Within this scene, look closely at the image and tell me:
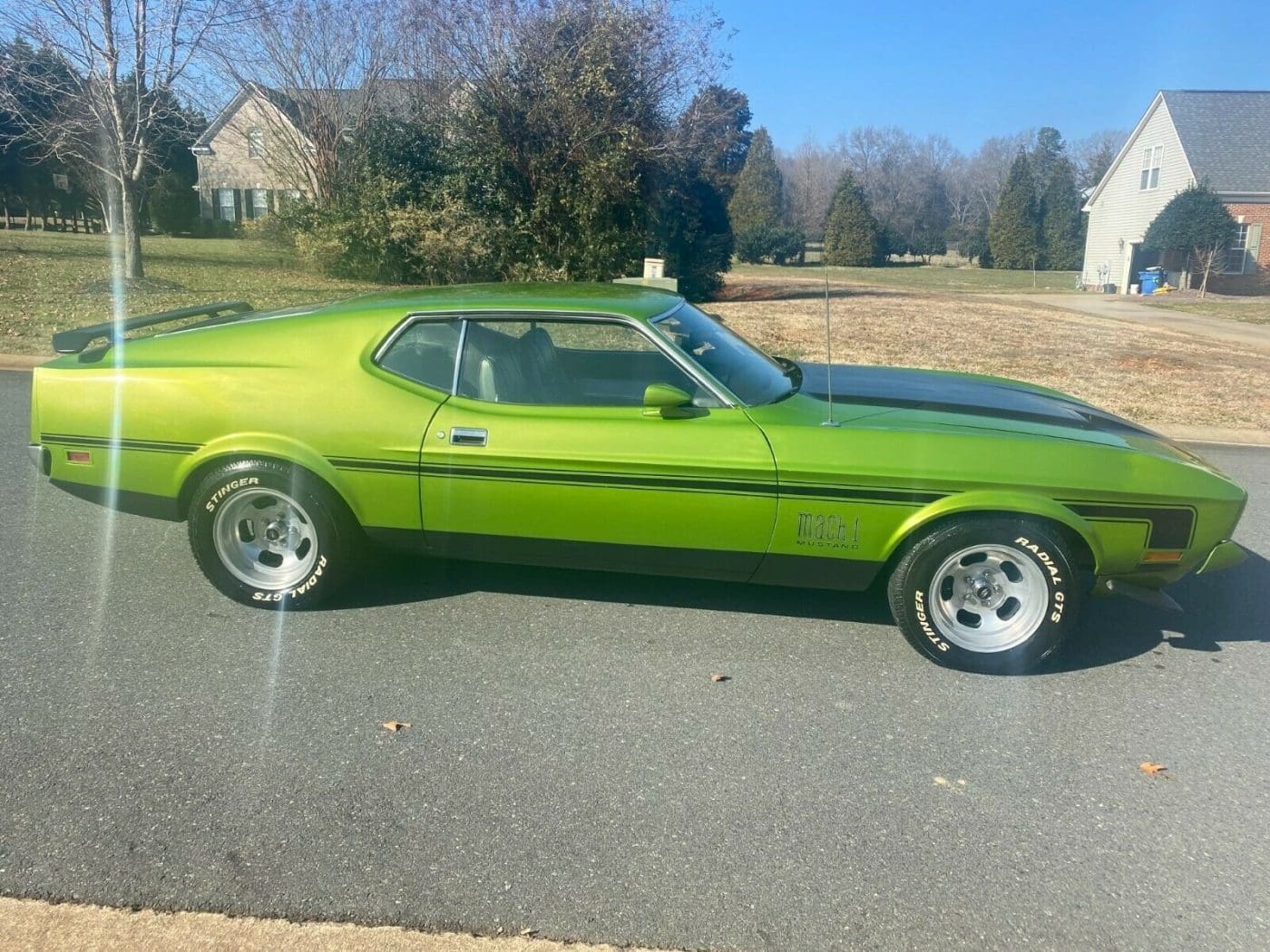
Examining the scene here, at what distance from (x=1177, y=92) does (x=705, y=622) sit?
39590 millimetres

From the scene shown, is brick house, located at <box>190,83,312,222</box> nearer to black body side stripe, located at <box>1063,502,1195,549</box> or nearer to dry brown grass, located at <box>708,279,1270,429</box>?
dry brown grass, located at <box>708,279,1270,429</box>

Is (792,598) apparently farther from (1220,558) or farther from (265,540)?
(265,540)

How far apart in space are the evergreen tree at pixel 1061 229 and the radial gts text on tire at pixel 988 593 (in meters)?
52.6

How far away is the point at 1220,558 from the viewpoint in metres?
4.16

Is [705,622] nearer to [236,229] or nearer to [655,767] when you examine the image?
[655,767]

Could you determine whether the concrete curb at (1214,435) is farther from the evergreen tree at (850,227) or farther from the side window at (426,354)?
the evergreen tree at (850,227)

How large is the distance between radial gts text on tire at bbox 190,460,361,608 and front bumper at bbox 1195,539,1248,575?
11.5ft

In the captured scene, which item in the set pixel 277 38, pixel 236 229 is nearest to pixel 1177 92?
pixel 277 38

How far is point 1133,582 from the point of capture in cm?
411

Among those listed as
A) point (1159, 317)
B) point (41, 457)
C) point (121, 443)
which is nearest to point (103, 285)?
point (41, 457)

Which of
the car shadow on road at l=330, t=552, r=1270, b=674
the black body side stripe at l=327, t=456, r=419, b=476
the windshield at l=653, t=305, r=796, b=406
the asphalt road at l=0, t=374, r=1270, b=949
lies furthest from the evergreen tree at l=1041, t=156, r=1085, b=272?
the black body side stripe at l=327, t=456, r=419, b=476

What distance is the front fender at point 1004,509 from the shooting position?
3.95m

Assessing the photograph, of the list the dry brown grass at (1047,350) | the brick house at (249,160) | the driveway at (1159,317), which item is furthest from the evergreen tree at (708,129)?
the brick house at (249,160)

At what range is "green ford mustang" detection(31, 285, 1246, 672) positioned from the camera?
13.2ft
